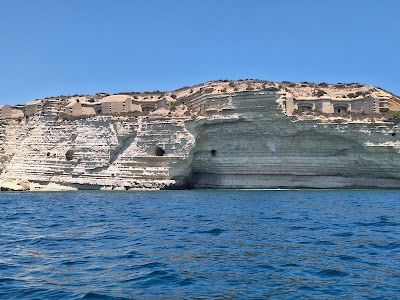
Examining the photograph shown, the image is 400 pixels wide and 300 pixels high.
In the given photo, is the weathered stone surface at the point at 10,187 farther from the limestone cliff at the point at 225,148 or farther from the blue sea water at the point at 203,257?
the blue sea water at the point at 203,257

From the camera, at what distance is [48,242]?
38.5ft

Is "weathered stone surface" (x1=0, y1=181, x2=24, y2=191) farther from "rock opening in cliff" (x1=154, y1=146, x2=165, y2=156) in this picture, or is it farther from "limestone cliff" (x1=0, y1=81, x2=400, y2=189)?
"rock opening in cliff" (x1=154, y1=146, x2=165, y2=156)

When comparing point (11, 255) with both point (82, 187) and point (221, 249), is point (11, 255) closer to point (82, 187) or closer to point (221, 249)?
point (221, 249)

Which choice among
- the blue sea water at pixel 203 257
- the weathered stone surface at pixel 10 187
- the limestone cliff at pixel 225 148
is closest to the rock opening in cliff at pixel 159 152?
the limestone cliff at pixel 225 148

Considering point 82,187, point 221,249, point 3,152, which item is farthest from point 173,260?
point 3,152

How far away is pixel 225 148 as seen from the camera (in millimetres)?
39062

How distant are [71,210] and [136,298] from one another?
14443 millimetres

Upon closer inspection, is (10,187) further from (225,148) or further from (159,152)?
(225,148)

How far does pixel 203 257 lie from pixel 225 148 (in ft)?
96.9

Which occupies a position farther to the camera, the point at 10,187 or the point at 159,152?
the point at 159,152

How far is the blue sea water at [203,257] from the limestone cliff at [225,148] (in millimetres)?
20893

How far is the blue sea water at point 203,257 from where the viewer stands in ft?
24.1

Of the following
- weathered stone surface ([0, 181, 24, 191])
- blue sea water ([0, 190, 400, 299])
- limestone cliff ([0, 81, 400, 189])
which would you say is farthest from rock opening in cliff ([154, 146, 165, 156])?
blue sea water ([0, 190, 400, 299])

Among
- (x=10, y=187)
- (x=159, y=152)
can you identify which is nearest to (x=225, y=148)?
(x=159, y=152)
